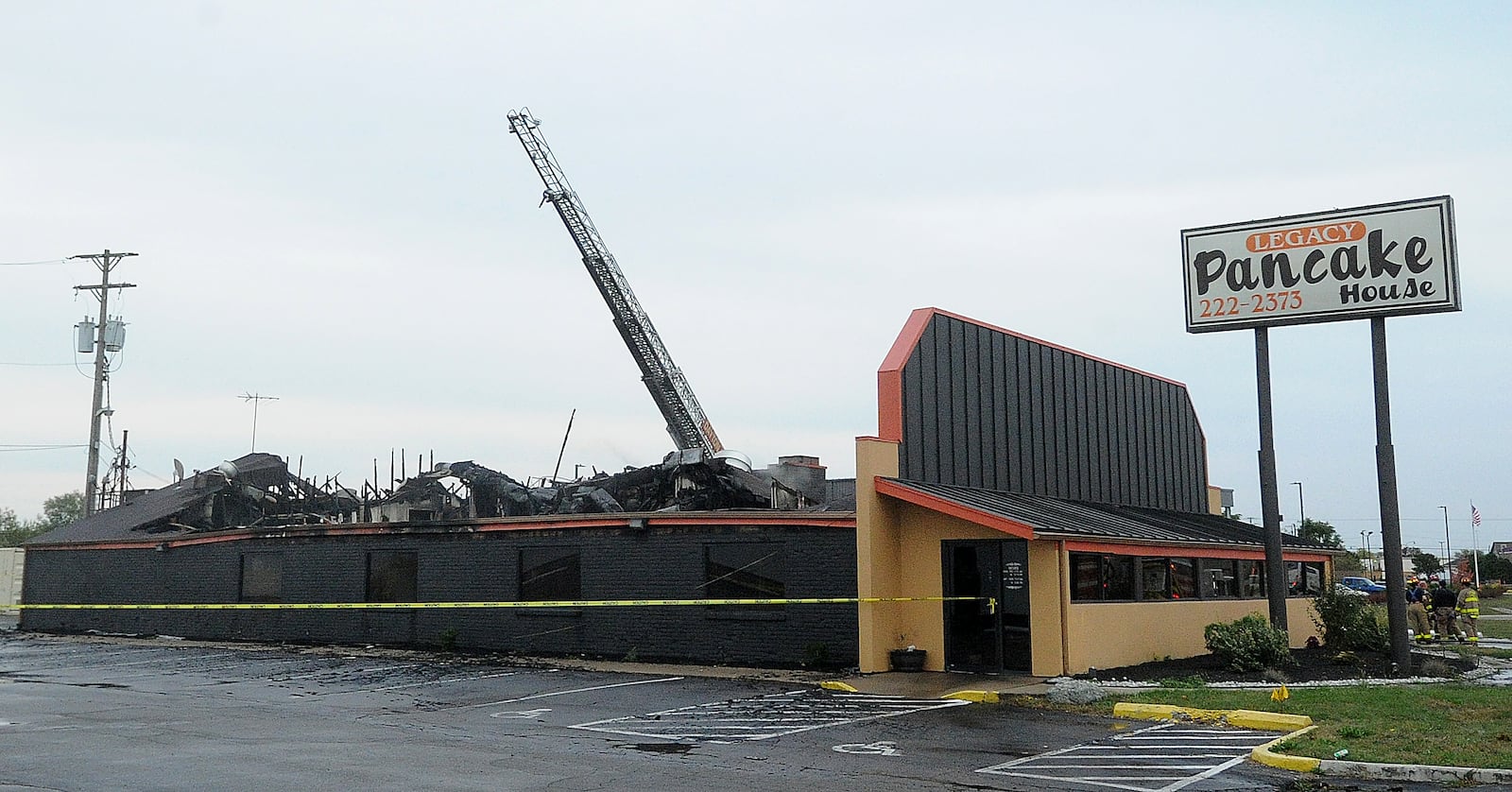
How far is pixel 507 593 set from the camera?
25078 mm

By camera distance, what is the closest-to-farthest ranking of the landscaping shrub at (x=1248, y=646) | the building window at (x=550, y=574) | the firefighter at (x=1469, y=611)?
the landscaping shrub at (x=1248, y=646) < the building window at (x=550, y=574) < the firefighter at (x=1469, y=611)

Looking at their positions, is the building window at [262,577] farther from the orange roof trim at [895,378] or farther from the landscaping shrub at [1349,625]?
the landscaping shrub at [1349,625]

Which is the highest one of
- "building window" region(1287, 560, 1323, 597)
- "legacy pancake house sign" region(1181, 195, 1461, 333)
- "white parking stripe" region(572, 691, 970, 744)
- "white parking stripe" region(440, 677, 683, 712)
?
"legacy pancake house sign" region(1181, 195, 1461, 333)

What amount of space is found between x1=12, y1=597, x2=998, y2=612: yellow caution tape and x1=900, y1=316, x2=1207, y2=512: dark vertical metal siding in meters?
2.57

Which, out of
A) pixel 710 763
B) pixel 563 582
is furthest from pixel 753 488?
pixel 710 763

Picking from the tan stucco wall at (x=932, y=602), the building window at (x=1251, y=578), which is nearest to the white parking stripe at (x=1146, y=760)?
the tan stucco wall at (x=932, y=602)

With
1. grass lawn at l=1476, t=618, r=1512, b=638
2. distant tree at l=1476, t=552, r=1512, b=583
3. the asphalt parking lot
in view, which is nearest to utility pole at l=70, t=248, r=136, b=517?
the asphalt parking lot

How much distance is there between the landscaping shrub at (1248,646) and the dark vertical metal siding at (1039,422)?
505 cm

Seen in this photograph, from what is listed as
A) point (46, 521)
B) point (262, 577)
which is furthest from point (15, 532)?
point (262, 577)

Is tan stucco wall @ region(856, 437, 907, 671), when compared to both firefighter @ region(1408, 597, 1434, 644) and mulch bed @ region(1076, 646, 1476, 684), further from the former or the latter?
firefighter @ region(1408, 597, 1434, 644)

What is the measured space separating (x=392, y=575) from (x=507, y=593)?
11.0 ft

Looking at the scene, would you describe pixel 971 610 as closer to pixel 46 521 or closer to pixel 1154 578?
pixel 1154 578

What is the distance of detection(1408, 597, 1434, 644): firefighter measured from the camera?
27.4m

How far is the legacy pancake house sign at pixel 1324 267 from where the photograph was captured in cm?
2105
